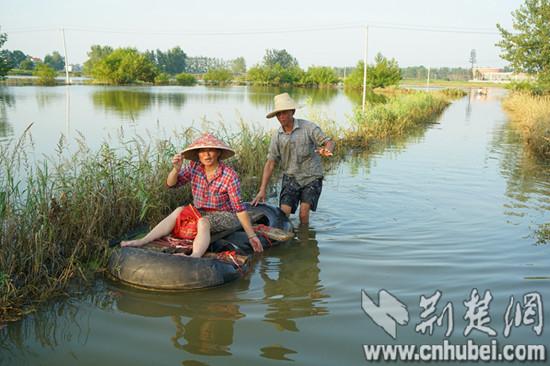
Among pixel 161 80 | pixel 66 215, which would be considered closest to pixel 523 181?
pixel 66 215

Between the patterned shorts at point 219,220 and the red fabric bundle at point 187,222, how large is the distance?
0.55ft

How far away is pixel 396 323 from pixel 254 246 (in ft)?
5.39

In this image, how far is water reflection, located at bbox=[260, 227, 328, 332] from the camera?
12.7 ft

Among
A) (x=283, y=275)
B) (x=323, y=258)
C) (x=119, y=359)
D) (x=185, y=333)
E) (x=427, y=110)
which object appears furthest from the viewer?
(x=427, y=110)

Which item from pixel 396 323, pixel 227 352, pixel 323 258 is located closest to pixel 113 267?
pixel 227 352

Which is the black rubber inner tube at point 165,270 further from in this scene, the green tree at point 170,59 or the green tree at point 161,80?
the green tree at point 170,59

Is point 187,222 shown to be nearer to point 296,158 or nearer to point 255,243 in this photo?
point 255,243

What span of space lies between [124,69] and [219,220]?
64.0m

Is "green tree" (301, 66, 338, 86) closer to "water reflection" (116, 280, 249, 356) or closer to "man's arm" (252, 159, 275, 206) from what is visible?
"man's arm" (252, 159, 275, 206)

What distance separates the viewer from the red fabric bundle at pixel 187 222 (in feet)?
15.5

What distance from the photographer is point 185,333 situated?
11.7 feet

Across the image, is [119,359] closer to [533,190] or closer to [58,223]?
[58,223]

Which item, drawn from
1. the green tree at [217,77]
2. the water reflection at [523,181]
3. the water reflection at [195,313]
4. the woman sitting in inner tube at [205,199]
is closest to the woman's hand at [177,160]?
the woman sitting in inner tube at [205,199]

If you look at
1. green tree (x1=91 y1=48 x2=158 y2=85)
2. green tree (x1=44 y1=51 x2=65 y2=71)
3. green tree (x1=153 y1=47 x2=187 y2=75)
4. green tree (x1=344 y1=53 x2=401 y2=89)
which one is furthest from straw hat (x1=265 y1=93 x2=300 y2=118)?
green tree (x1=44 y1=51 x2=65 y2=71)
